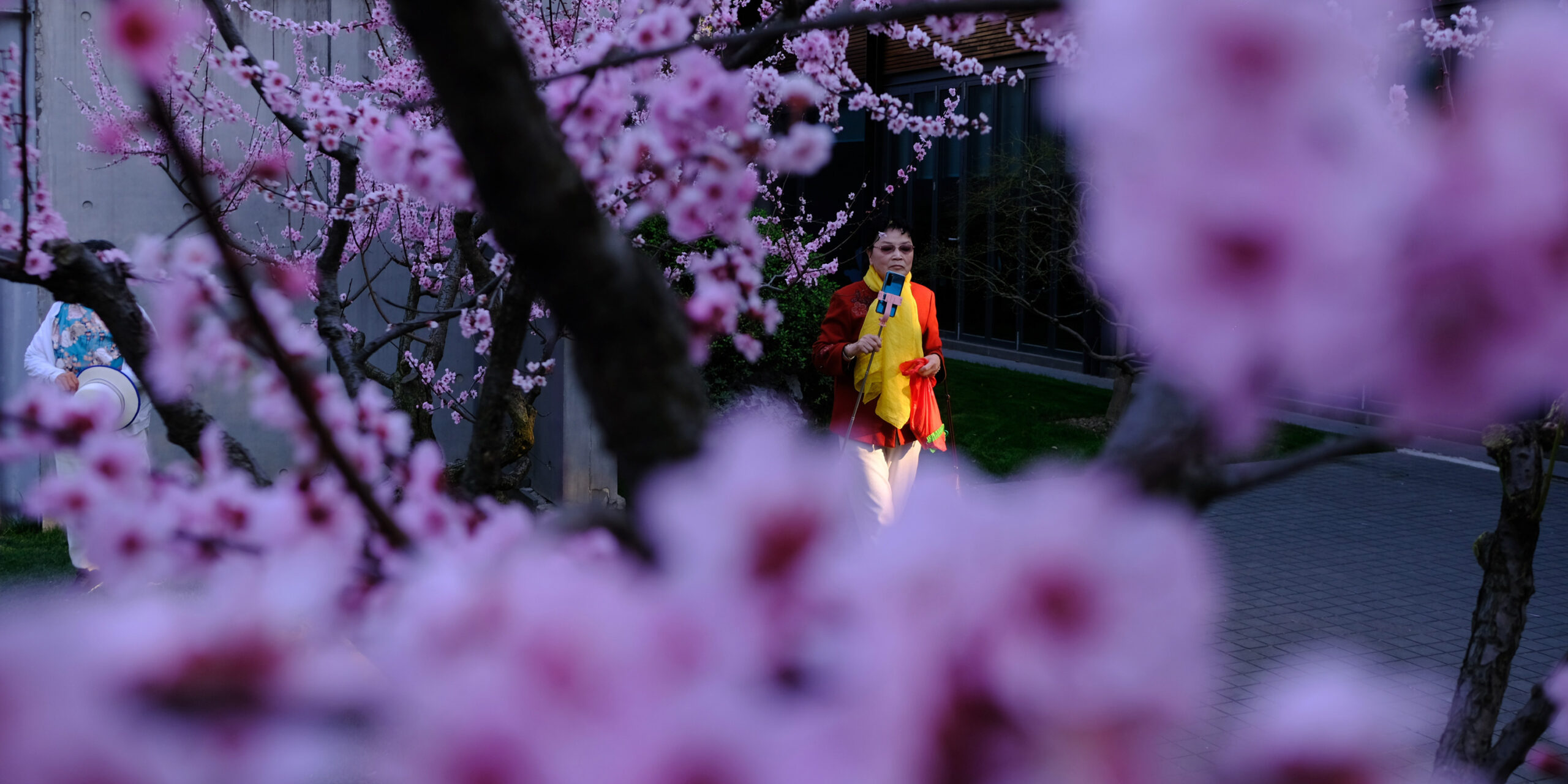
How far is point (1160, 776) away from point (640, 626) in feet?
0.75

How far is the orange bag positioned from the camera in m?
5.91

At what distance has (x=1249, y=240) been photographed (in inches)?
21.7

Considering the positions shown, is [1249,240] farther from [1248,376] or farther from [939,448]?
[939,448]

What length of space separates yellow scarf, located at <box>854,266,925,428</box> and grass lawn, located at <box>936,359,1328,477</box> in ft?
12.1

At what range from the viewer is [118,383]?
21.5 ft

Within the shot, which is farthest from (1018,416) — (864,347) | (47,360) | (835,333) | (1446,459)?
(47,360)

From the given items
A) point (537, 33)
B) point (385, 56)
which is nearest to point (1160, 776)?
point (537, 33)

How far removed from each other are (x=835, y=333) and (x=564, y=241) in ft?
17.6

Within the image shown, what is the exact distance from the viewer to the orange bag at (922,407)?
5906 mm

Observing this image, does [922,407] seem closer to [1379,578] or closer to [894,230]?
[894,230]

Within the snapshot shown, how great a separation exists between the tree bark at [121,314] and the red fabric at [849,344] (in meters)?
4.25

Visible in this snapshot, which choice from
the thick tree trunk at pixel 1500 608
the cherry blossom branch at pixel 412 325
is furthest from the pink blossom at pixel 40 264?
the thick tree trunk at pixel 1500 608

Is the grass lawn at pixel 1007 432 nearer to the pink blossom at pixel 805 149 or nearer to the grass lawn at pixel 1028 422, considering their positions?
the grass lawn at pixel 1028 422

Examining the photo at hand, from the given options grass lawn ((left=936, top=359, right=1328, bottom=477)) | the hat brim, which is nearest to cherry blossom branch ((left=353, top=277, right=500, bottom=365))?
the hat brim
